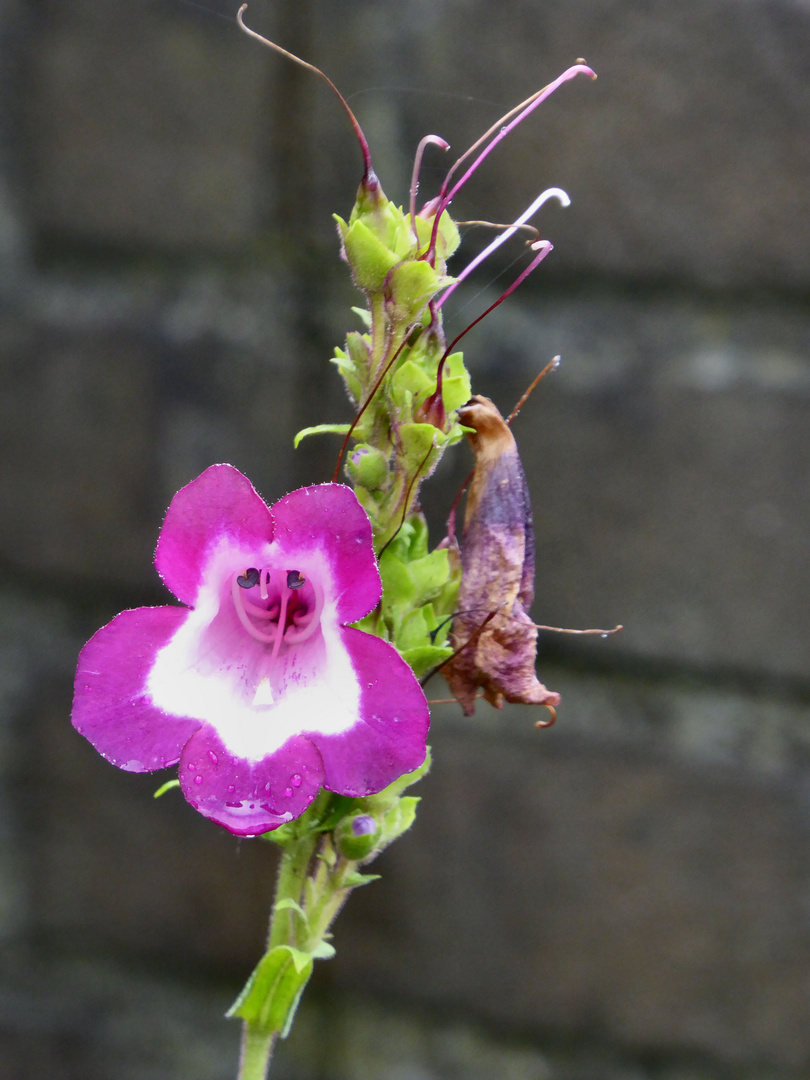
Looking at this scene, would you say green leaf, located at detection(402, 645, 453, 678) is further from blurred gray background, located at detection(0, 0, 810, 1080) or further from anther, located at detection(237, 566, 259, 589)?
blurred gray background, located at detection(0, 0, 810, 1080)

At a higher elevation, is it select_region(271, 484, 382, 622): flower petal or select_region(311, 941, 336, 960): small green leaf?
select_region(271, 484, 382, 622): flower petal

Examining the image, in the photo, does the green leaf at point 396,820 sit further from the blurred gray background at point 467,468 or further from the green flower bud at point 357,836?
the blurred gray background at point 467,468

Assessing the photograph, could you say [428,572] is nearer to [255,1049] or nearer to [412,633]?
[412,633]

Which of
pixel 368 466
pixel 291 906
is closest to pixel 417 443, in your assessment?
pixel 368 466

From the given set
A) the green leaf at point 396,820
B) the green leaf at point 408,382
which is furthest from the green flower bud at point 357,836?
the green leaf at point 408,382

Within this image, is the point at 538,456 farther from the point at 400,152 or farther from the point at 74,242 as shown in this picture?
the point at 74,242

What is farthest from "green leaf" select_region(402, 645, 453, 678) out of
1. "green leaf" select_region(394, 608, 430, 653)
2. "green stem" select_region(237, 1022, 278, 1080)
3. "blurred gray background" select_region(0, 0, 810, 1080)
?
"blurred gray background" select_region(0, 0, 810, 1080)

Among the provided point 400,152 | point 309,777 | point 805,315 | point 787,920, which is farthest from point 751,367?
point 309,777
